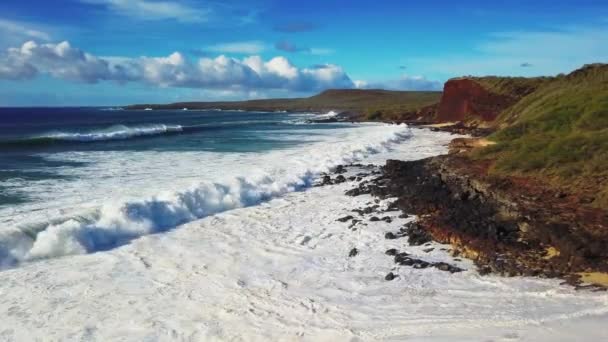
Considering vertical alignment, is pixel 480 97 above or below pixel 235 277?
above

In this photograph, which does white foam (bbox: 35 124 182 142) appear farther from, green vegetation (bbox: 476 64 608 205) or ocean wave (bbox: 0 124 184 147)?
green vegetation (bbox: 476 64 608 205)

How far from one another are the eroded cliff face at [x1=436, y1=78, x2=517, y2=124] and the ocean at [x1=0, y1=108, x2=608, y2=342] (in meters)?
31.6

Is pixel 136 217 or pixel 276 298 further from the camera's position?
pixel 136 217

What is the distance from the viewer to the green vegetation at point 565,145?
45.3 feet

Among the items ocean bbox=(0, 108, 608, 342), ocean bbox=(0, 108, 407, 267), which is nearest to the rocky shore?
ocean bbox=(0, 108, 608, 342)

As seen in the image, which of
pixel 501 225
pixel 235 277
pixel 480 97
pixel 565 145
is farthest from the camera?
pixel 480 97

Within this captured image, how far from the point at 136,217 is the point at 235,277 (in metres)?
4.58

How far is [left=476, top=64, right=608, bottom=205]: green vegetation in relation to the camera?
45.3 feet

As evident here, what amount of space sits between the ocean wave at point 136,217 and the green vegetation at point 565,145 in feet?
22.9

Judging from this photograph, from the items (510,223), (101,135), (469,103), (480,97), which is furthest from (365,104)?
(510,223)

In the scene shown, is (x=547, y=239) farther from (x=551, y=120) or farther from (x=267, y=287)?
(x=551, y=120)

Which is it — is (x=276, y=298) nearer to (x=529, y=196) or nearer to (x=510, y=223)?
(x=510, y=223)

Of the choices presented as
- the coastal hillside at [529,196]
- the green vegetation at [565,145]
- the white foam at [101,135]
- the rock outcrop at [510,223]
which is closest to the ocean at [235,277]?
the rock outcrop at [510,223]

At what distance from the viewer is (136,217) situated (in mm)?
13406
